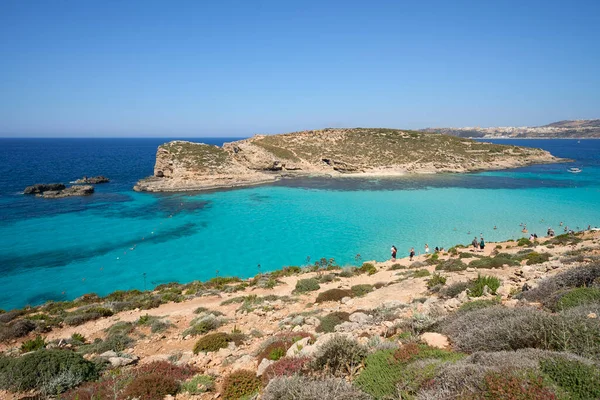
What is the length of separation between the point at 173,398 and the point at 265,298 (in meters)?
7.51

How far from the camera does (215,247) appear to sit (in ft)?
90.2

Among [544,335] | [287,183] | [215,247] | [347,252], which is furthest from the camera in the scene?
[287,183]

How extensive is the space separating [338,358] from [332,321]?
3.98 m

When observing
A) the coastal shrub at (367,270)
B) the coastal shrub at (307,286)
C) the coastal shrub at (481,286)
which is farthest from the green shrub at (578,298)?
the coastal shrub at (367,270)

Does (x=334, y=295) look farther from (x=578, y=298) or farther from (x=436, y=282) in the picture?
(x=578, y=298)

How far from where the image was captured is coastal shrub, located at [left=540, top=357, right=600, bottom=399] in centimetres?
345

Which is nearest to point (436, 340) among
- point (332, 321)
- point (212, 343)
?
point (332, 321)

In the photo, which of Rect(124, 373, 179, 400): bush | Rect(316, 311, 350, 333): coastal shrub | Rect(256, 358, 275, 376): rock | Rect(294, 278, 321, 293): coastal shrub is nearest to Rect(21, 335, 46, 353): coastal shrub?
Rect(124, 373, 179, 400): bush

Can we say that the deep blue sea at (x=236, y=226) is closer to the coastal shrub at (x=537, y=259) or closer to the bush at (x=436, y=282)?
the coastal shrub at (x=537, y=259)

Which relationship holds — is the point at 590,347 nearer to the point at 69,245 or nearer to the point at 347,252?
the point at 347,252

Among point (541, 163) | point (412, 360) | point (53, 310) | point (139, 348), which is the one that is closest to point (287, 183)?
point (53, 310)

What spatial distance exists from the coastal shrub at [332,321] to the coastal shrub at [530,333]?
12.6 ft

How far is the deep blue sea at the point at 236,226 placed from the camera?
23016 millimetres

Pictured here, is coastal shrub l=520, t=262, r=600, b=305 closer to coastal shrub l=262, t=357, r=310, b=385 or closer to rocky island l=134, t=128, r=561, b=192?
coastal shrub l=262, t=357, r=310, b=385
